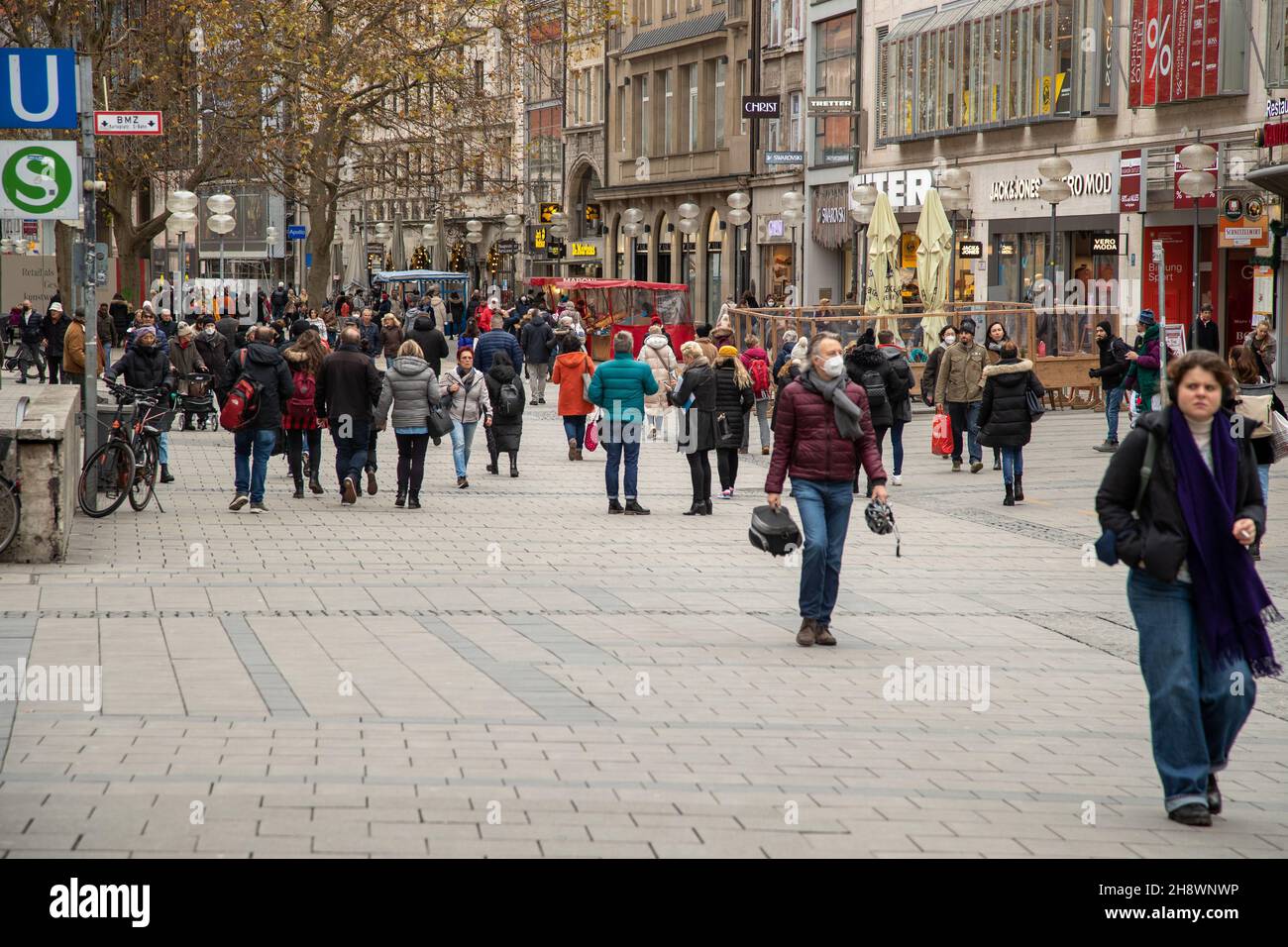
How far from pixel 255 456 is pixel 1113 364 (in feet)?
36.7

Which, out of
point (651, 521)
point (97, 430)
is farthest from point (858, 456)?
point (97, 430)

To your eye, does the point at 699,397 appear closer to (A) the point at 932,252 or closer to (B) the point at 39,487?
(B) the point at 39,487

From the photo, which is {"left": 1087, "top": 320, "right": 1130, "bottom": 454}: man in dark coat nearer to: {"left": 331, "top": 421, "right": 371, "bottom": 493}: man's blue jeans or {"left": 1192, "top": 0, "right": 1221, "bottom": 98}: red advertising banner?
{"left": 331, "top": 421, "right": 371, "bottom": 493}: man's blue jeans

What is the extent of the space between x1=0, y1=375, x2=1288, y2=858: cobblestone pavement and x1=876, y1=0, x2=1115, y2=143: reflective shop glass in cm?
2307

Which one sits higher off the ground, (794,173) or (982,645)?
(794,173)

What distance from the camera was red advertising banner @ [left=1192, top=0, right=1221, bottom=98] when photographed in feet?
108

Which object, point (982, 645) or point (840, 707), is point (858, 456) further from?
point (840, 707)

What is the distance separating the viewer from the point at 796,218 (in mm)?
50500

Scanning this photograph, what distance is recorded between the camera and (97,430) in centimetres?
1783

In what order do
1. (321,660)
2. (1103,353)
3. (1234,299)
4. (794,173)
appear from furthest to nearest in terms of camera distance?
(794,173)
(1234,299)
(1103,353)
(321,660)

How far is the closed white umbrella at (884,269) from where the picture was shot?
32719 millimetres

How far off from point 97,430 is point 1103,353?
12.5 metres

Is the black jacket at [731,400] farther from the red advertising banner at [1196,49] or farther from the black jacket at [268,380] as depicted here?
the red advertising banner at [1196,49]

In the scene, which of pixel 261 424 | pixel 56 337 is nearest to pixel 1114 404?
pixel 261 424
